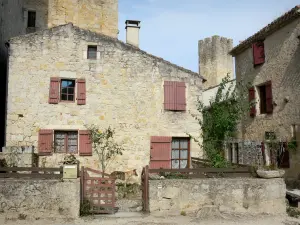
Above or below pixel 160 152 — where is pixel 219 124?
above

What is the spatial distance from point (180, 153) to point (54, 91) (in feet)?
19.3

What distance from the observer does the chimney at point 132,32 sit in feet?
48.3

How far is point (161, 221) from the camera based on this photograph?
6820 mm

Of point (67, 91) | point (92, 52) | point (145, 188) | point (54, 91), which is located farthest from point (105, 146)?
point (145, 188)

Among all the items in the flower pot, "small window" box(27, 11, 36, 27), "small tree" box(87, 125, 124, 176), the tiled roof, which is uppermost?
"small window" box(27, 11, 36, 27)

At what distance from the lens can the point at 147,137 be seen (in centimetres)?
1196

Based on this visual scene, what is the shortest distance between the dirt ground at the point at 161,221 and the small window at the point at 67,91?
230 inches

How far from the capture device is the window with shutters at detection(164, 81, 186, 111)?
12.2 m

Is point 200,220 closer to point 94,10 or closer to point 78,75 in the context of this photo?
point 78,75

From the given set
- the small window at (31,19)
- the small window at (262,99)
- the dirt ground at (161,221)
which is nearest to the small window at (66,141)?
the dirt ground at (161,221)

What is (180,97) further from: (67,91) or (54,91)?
(54,91)

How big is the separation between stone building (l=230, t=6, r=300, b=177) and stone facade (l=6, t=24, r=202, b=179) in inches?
140

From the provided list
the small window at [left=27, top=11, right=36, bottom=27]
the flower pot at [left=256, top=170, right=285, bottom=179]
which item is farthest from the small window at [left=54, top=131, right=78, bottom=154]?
the small window at [left=27, top=11, right=36, bottom=27]

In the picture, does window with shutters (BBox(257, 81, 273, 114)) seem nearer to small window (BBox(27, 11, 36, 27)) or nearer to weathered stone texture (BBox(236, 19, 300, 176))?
weathered stone texture (BBox(236, 19, 300, 176))
